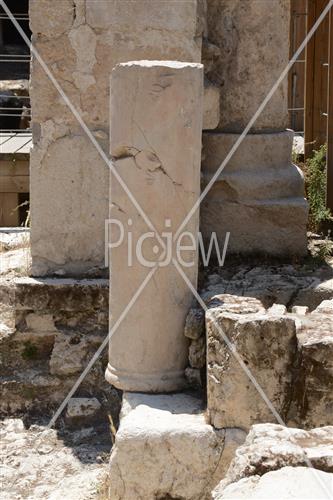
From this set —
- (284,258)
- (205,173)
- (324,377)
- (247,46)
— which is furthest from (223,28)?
(324,377)

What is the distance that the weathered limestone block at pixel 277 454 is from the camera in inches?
114

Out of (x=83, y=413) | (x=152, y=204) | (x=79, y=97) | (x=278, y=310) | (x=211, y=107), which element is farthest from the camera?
(x=211, y=107)

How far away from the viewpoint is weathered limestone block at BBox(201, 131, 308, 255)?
5977 millimetres

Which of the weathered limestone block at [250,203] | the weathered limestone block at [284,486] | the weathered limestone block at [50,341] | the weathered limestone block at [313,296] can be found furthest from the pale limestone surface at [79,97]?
the weathered limestone block at [284,486]

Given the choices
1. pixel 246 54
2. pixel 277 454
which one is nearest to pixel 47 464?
pixel 277 454

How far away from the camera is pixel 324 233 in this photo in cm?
659

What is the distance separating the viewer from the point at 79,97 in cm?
568

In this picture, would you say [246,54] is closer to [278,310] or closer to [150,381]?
[278,310]

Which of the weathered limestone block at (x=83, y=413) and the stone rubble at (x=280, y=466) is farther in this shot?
the weathered limestone block at (x=83, y=413)

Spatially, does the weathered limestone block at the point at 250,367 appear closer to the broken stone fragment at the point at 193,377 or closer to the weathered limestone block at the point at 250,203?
the broken stone fragment at the point at 193,377

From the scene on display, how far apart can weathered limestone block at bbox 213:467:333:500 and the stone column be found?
10.8 feet

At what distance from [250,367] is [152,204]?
0.94m

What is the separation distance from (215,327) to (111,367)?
2.37 ft

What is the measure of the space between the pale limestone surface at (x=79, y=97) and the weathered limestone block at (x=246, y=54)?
0.36m
